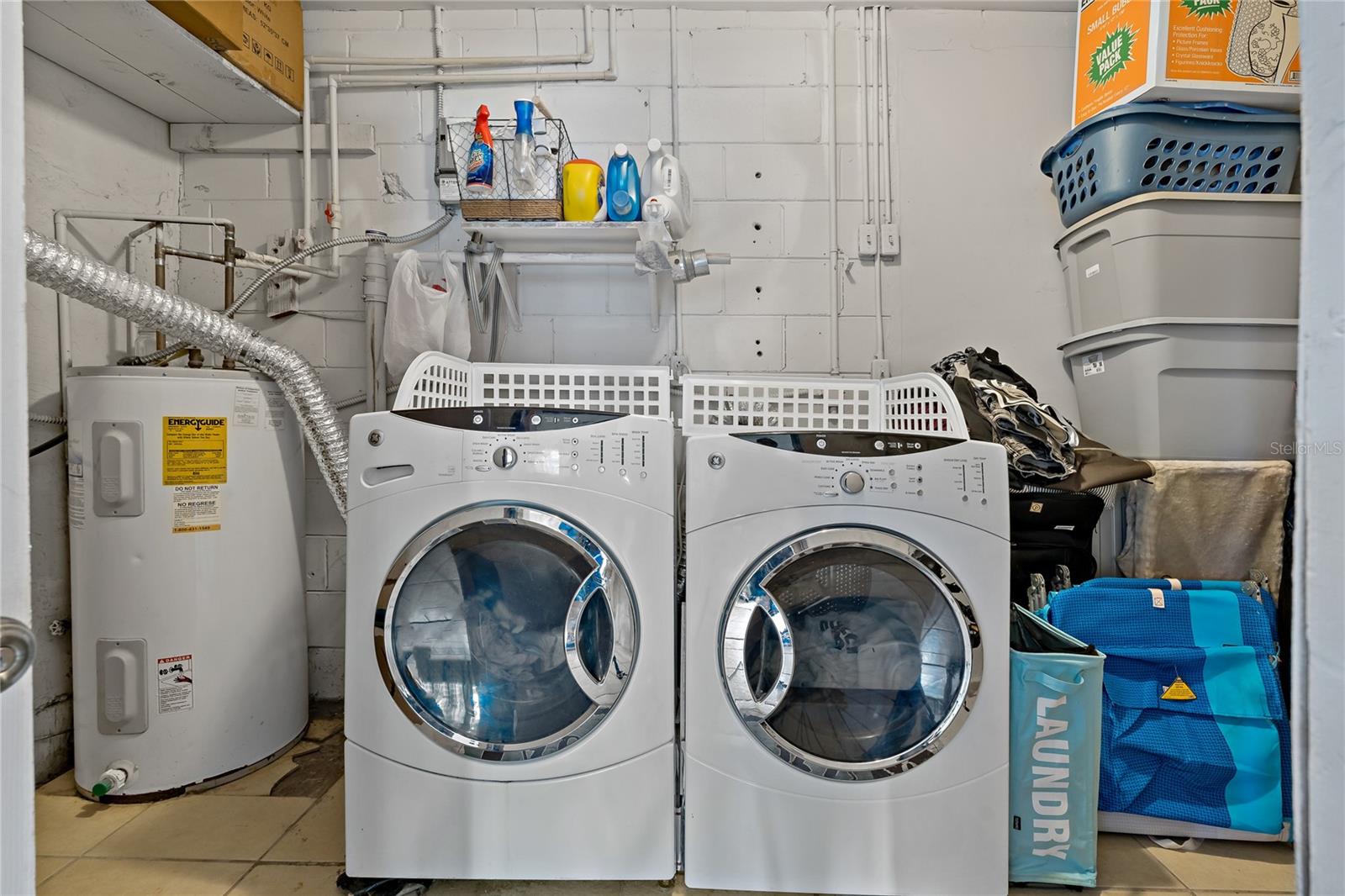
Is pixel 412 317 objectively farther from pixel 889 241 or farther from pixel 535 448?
pixel 889 241

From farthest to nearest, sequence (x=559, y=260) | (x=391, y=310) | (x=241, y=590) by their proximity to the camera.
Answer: (x=559, y=260), (x=391, y=310), (x=241, y=590)

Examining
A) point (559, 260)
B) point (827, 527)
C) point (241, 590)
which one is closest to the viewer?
point (827, 527)

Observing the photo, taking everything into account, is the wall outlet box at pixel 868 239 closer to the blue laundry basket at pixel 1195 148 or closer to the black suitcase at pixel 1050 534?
the blue laundry basket at pixel 1195 148

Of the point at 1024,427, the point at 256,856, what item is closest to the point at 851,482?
the point at 1024,427

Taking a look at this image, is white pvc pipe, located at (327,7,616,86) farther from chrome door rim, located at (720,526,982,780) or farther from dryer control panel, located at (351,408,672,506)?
chrome door rim, located at (720,526,982,780)

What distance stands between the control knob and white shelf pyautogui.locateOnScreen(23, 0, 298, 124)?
2.00 meters

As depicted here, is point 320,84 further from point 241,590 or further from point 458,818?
point 458,818

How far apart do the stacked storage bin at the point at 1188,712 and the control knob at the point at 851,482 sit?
26.5 inches

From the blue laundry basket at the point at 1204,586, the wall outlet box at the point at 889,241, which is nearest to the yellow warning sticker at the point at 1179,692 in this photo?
the blue laundry basket at the point at 1204,586

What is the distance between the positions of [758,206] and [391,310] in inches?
47.6

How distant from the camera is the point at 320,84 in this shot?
7.39ft

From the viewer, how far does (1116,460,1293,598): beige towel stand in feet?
5.62

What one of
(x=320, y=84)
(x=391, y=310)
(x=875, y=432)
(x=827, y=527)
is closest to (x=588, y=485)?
(x=827, y=527)

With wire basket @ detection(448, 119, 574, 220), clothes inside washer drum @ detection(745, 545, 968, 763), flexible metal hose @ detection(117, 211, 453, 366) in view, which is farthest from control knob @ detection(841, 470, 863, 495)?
flexible metal hose @ detection(117, 211, 453, 366)
